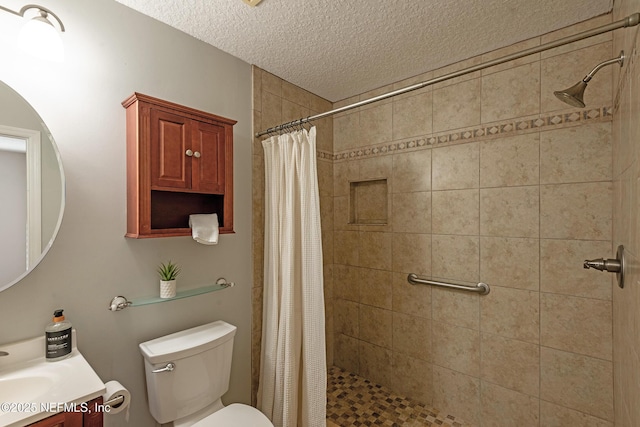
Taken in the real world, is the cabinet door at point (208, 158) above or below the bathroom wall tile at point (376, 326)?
above

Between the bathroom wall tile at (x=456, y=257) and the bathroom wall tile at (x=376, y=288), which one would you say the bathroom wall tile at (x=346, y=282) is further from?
the bathroom wall tile at (x=456, y=257)

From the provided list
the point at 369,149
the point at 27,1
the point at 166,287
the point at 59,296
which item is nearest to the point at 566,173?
the point at 369,149

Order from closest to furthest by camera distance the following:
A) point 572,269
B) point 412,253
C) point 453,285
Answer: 1. point 572,269
2. point 453,285
3. point 412,253

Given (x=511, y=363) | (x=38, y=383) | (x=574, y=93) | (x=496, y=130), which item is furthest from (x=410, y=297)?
(x=38, y=383)

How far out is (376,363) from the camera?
7.91ft

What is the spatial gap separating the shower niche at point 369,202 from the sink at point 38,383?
195 centimetres

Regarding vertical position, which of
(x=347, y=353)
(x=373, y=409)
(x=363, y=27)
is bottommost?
(x=373, y=409)

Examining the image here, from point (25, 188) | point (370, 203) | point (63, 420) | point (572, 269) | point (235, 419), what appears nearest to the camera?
point (63, 420)

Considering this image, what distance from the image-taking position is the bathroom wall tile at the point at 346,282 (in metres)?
2.54

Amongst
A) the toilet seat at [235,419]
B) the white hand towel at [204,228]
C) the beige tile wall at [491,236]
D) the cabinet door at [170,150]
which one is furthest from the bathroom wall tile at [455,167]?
the toilet seat at [235,419]

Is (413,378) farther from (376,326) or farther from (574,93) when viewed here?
(574,93)

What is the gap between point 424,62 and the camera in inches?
79.8

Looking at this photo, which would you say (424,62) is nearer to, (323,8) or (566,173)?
(323,8)

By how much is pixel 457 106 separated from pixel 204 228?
5.75 ft
